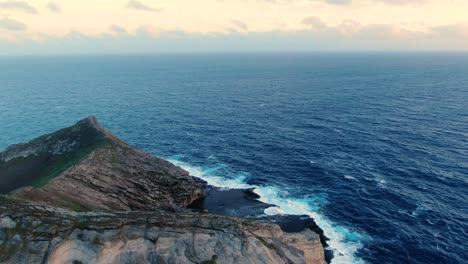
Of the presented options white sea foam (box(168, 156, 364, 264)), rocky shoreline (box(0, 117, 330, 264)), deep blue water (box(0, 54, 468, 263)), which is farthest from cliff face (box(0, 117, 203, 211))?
deep blue water (box(0, 54, 468, 263))

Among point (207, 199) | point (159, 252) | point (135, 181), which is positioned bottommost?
point (207, 199)

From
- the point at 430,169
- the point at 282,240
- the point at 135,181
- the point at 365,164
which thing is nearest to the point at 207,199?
the point at 135,181

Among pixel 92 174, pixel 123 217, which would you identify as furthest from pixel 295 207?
pixel 92 174

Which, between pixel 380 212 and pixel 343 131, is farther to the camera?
pixel 343 131

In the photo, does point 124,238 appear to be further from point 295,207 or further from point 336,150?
point 336,150

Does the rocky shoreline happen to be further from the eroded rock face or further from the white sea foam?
the white sea foam

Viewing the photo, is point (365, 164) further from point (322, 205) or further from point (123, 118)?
point (123, 118)

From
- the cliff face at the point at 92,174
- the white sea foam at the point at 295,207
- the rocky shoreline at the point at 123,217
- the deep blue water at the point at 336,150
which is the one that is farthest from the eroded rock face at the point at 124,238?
the deep blue water at the point at 336,150
